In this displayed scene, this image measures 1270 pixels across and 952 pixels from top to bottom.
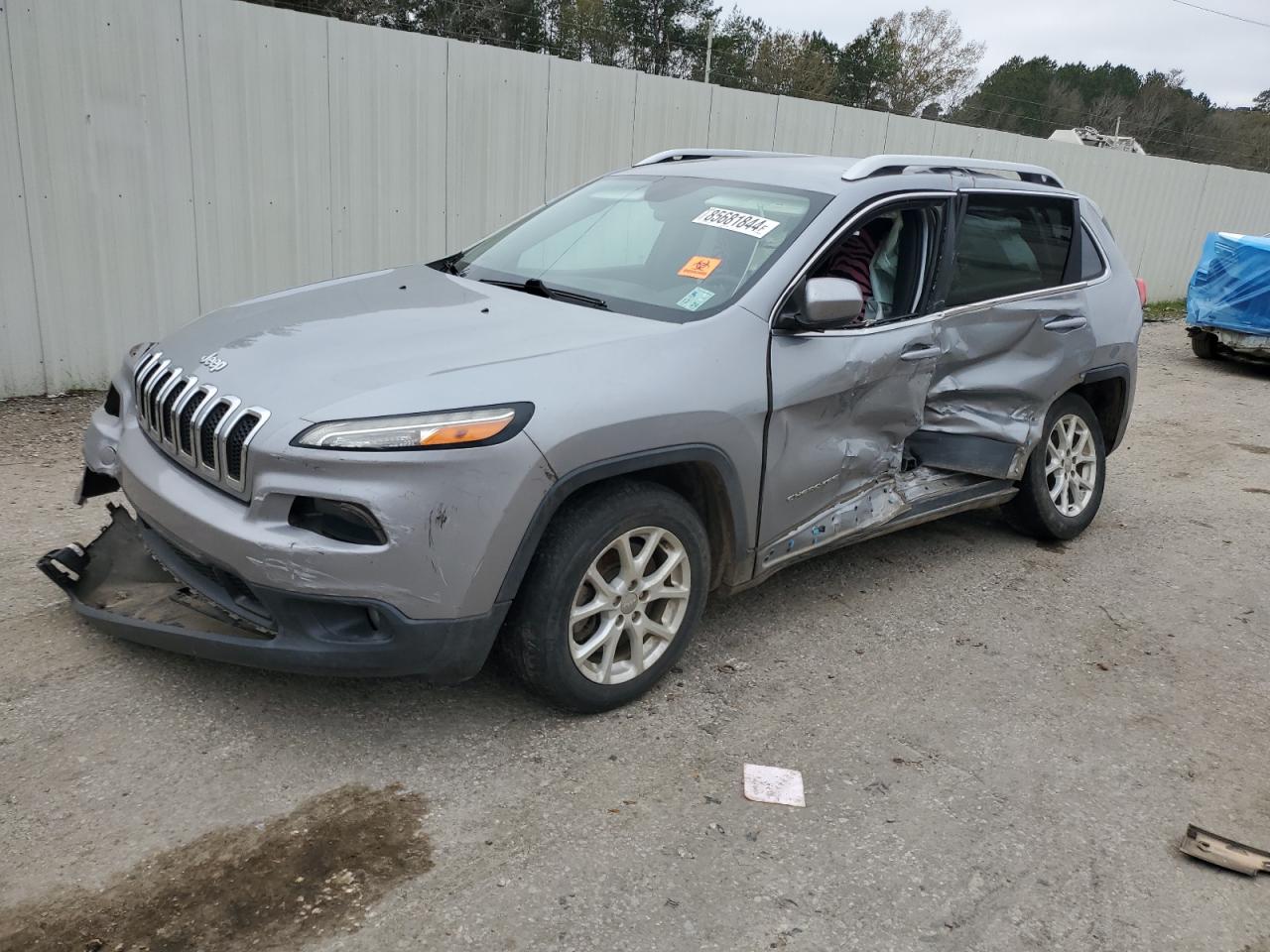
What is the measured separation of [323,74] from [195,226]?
1.42 metres

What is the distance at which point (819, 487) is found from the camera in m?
3.99

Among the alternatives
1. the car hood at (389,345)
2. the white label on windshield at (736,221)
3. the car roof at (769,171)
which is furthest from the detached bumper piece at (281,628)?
the car roof at (769,171)

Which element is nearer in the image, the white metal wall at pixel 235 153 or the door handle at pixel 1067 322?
the door handle at pixel 1067 322

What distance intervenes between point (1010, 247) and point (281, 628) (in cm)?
368

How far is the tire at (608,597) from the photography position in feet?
10.4

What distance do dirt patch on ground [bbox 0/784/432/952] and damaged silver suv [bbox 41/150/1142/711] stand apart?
1.42ft

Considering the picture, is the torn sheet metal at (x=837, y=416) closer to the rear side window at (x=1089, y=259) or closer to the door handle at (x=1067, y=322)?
the door handle at (x=1067, y=322)

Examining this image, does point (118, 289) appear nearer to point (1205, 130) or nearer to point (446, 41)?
point (446, 41)

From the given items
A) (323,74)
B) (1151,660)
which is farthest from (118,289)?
(1151,660)

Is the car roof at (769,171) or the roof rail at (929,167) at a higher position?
the roof rail at (929,167)

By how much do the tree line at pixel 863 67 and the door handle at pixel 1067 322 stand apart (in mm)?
16032

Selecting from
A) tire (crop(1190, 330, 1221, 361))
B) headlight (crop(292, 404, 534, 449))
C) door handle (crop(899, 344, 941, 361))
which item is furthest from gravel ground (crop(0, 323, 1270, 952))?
tire (crop(1190, 330, 1221, 361))

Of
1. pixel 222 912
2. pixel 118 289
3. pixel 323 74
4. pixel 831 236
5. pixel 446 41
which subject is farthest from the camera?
pixel 446 41

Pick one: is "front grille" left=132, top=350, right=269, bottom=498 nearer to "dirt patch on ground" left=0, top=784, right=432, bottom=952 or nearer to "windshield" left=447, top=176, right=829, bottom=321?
"dirt patch on ground" left=0, top=784, right=432, bottom=952
